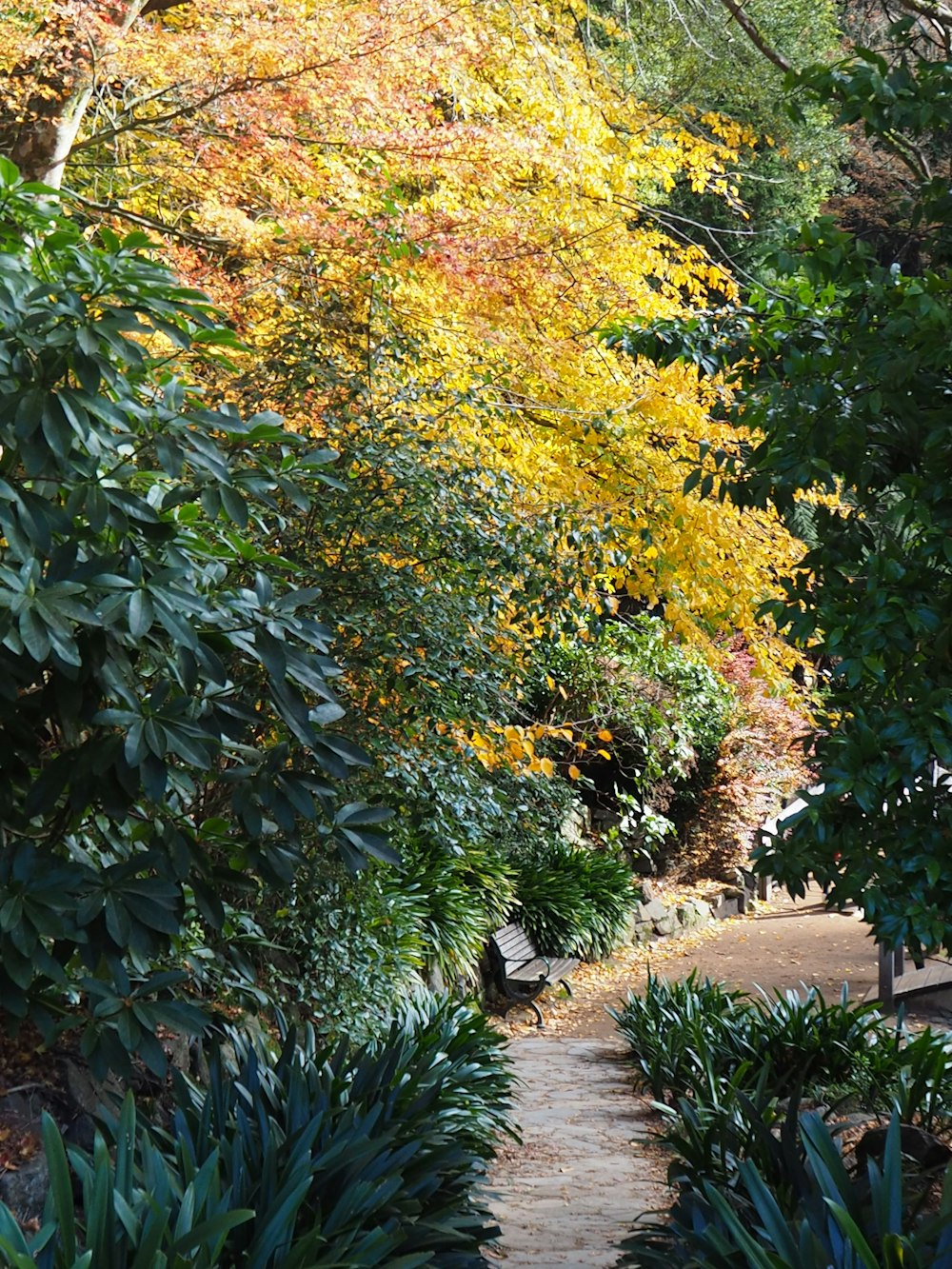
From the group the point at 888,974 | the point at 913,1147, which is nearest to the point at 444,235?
the point at 913,1147

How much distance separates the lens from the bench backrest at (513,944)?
9836 mm

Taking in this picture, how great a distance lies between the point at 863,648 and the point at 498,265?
16.4ft

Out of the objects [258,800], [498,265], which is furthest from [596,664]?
[258,800]

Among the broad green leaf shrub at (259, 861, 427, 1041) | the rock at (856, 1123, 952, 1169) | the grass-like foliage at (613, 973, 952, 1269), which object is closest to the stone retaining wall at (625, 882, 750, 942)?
the grass-like foliage at (613, 973, 952, 1269)

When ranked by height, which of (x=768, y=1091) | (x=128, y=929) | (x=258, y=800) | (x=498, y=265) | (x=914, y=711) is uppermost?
(x=498, y=265)

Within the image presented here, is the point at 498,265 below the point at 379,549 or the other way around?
the other way around

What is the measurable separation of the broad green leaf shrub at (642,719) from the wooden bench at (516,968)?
2.40 metres

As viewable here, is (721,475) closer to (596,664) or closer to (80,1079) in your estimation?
(80,1079)

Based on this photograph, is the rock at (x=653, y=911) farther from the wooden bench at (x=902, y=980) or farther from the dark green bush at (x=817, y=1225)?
the dark green bush at (x=817, y=1225)

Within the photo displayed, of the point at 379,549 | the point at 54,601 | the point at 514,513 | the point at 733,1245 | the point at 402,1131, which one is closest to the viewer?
the point at 54,601

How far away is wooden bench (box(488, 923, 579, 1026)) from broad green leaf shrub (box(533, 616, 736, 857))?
240 cm

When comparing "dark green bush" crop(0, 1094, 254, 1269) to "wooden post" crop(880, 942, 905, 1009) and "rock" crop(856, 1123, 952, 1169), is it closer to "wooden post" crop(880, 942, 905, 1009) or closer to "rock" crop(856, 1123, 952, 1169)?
"rock" crop(856, 1123, 952, 1169)

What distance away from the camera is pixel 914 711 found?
10.9 ft

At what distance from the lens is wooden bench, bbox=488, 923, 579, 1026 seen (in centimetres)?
985
